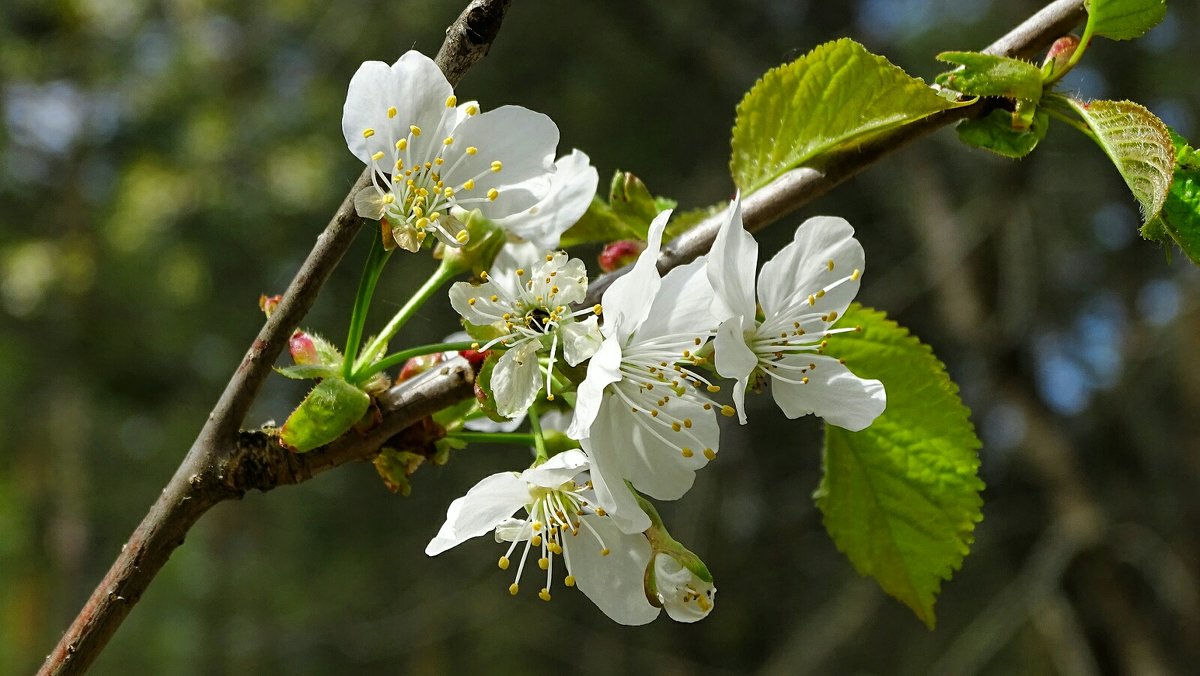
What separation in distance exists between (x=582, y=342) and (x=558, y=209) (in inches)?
5.9

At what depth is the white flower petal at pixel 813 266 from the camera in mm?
525

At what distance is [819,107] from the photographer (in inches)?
22.2

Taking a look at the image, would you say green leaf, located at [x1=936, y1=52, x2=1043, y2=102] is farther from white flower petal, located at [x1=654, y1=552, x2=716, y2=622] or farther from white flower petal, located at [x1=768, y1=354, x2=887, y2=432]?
white flower petal, located at [x1=654, y1=552, x2=716, y2=622]

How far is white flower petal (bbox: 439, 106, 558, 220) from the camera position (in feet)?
1.73

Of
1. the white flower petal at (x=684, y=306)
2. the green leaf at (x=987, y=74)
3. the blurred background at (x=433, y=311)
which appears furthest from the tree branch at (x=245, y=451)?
the blurred background at (x=433, y=311)

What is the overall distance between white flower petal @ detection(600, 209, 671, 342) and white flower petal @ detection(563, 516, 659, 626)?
0.45ft

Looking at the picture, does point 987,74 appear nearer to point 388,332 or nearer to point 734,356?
point 734,356

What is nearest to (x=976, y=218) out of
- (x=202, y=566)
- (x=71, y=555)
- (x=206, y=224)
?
(x=206, y=224)

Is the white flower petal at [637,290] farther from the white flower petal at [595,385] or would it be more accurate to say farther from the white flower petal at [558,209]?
the white flower petal at [558,209]

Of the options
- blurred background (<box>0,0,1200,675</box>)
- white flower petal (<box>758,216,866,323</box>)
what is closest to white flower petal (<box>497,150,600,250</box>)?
white flower petal (<box>758,216,866,323</box>)

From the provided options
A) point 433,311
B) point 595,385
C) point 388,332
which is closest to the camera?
point 595,385

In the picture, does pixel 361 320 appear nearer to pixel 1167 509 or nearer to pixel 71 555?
pixel 1167 509

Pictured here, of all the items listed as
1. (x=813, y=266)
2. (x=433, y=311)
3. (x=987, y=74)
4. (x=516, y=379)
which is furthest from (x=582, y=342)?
(x=433, y=311)

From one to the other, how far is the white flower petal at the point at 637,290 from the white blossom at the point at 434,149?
11 centimetres
